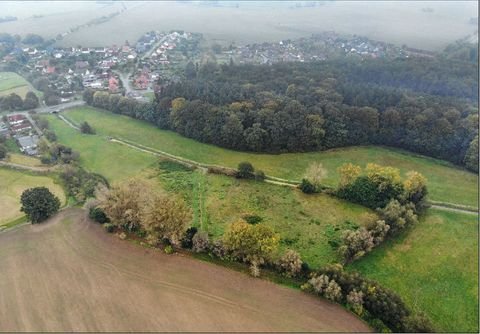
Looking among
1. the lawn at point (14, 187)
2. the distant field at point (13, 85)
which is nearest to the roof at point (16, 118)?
the distant field at point (13, 85)

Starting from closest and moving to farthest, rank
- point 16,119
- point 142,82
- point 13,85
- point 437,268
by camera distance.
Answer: point 437,268 < point 16,119 < point 13,85 < point 142,82

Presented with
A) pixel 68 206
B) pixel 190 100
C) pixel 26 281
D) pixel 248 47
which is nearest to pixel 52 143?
pixel 68 206

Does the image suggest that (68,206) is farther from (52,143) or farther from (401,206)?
(401,206)

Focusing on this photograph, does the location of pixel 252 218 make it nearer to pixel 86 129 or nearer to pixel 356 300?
pixel 356 300

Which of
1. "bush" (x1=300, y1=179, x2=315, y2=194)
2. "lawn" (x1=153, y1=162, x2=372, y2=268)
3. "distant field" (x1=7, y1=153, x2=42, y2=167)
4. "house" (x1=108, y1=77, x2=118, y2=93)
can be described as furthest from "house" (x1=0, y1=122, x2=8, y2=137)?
"bush" (x1=300, y1=179, x2=315, y2=194)

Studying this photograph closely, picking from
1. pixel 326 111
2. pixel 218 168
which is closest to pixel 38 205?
pixel 218 168

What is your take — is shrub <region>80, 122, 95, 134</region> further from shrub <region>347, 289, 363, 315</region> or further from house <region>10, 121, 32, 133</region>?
shrub <region>347, 289, 363, 315</region>
